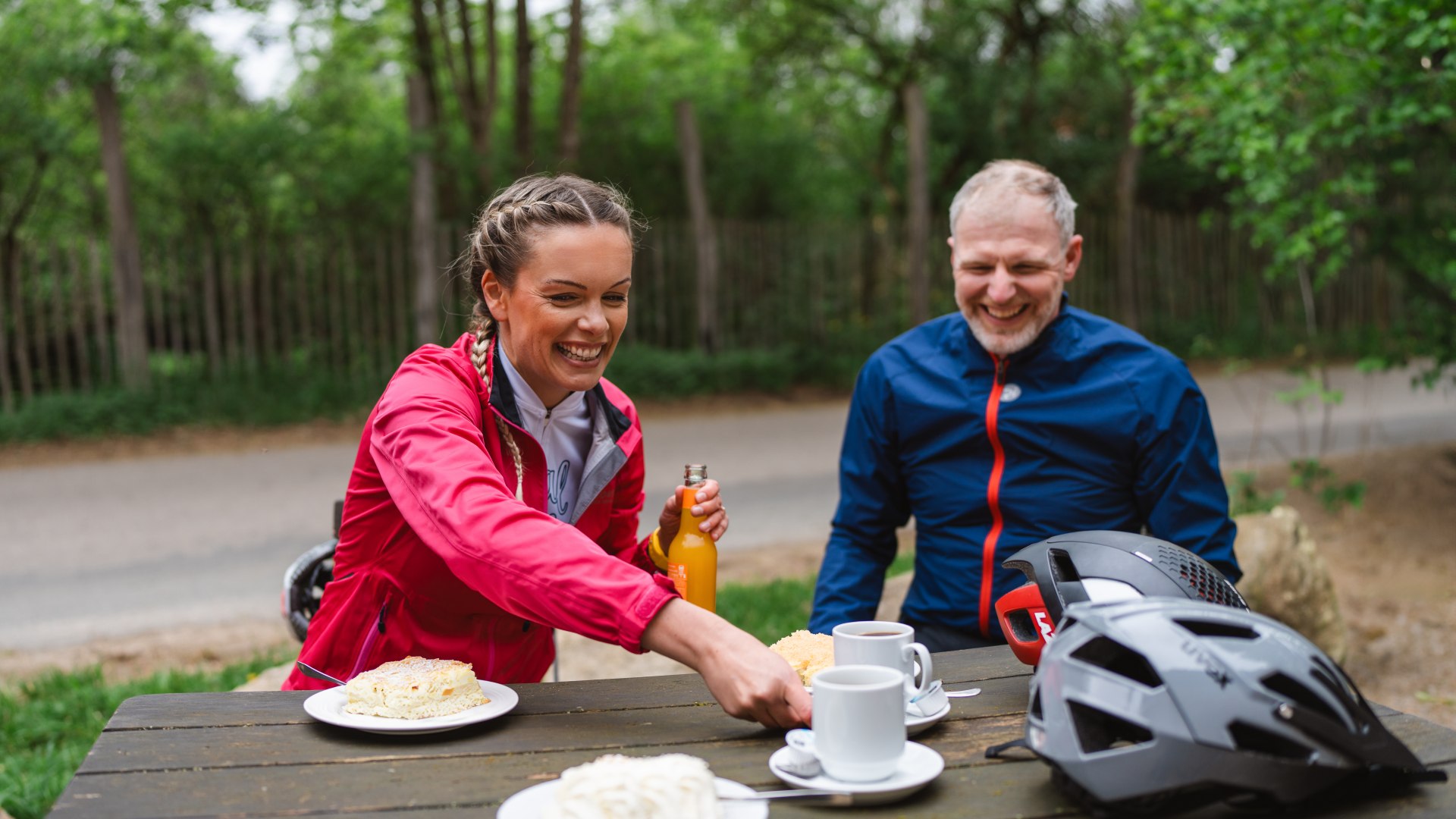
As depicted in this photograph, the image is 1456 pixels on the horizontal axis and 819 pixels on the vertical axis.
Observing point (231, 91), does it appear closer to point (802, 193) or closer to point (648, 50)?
point (648, 50)

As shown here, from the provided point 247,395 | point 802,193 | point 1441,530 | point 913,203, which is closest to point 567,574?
point 1441,530

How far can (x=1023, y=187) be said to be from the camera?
10.6ft

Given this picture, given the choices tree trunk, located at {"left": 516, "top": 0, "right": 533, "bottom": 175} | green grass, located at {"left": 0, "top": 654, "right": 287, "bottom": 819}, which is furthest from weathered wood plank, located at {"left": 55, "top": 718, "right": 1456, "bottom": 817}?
tree trunk, located at {"left": 516, "top": 0, "right": 533, "bottom": 175}

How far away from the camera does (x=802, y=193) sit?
17094 mm

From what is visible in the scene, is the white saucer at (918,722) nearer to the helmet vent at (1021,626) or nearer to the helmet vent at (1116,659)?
the helmet vent at (1021,626)

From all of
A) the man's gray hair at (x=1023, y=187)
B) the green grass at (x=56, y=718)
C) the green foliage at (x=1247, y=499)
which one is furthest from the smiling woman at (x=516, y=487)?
the green foliage at (x=1247, y=499)

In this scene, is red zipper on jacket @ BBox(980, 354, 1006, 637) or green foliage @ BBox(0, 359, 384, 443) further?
green foliage @ BBox(0, 359, 384, 443)

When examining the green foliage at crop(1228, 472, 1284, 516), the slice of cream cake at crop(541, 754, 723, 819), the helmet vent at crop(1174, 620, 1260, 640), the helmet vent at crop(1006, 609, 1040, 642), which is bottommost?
the green foliage at crop(1228, 472, 1284, 516)

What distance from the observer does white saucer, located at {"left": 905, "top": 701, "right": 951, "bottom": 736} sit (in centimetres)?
194

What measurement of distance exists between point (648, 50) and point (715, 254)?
3186mm

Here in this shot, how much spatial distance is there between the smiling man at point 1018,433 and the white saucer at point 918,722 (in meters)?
1.24

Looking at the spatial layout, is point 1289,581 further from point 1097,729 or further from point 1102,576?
point 1097,729

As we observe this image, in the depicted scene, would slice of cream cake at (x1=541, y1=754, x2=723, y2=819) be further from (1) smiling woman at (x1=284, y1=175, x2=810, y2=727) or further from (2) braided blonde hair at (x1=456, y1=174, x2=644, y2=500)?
(2) braided blonde hair at (x1=456, y1=174, x2=644, y2=500)

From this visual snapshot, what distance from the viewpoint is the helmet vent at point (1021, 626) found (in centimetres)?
214
